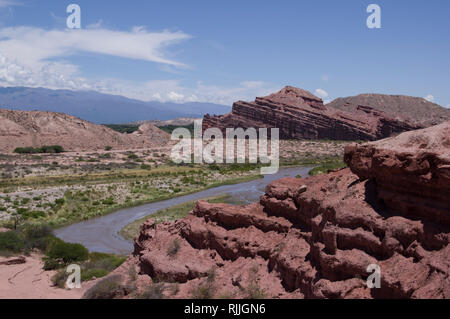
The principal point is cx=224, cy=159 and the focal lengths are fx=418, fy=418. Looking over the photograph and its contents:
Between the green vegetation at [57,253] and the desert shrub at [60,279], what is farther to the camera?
the green vegetation at [57,253]

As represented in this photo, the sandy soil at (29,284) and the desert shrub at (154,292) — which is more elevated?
the desert shrub at (154,292)

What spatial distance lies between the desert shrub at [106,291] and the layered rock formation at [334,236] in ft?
4.44

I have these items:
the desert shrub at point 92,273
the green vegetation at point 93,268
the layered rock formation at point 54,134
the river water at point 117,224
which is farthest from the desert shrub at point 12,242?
the layered rock formation at point 54,134

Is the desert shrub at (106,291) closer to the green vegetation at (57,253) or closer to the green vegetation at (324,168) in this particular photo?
the green vegetation at (57,253)

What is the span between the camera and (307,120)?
320ft

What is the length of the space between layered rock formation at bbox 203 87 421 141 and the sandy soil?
3253 inches

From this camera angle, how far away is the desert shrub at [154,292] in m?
11.5

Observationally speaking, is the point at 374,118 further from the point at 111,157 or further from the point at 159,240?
the point at 159,240

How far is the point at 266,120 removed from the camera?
99.9m

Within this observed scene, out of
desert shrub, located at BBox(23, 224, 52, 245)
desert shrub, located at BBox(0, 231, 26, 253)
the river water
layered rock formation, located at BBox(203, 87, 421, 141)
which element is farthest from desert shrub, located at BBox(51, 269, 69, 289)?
layered rock formation, located at BBox(203, 87, 421, 141)

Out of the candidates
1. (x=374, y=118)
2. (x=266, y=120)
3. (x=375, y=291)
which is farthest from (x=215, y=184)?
(x=374, y=118)

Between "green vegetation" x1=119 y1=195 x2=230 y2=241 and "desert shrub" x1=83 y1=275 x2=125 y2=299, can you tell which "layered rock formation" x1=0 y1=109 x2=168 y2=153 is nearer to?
"green vegetation" x1=119 y1=195 x2=230 y2=241

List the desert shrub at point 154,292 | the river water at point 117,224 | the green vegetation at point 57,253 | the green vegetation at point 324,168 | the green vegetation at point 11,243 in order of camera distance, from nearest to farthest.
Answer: the desert shrub at point 154,292 < the green vegetation at point 57,253 < the green vegetation at point 11,243 < the river water at point 117,224 < the green vegetation at point 324,168

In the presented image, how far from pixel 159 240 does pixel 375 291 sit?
28.4ft
